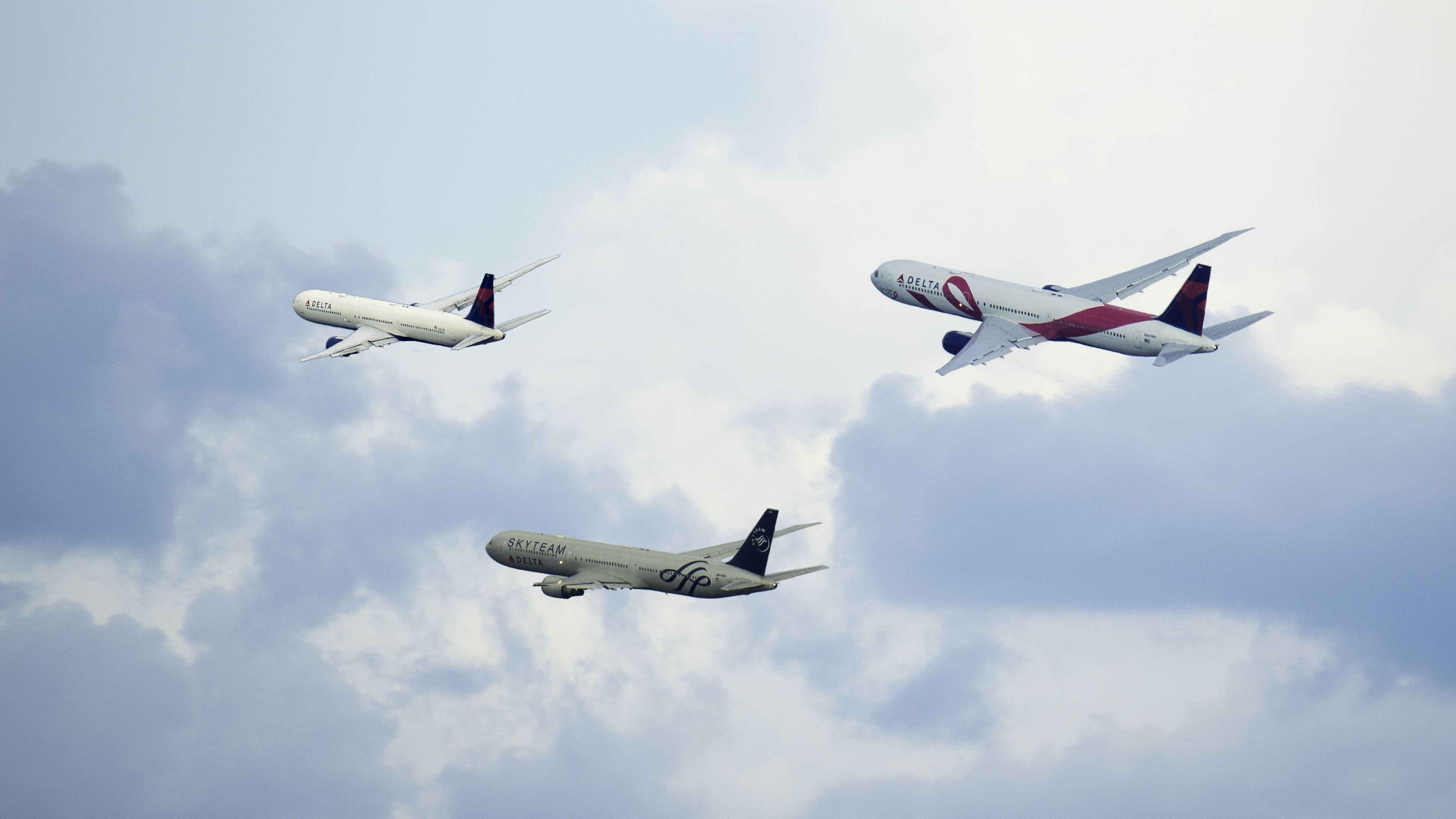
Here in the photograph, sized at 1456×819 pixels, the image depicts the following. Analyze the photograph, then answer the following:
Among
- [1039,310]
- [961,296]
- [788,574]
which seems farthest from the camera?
[961,296]

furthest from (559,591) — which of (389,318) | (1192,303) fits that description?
(1192,303)

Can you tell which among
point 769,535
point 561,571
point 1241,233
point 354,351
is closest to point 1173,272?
point 1241,233

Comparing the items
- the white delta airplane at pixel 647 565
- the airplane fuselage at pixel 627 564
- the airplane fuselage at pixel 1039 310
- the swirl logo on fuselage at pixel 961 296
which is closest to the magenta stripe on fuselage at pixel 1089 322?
the airplane fuselage at pixel 1039 310

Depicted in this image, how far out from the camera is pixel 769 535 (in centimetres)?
11644

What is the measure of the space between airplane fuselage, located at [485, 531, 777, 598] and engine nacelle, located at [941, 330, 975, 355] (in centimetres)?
3228

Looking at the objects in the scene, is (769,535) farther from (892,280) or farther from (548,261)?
(548,261)

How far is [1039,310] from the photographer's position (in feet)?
456

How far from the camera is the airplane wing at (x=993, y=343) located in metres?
135

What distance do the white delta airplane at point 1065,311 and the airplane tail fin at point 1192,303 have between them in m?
0.06

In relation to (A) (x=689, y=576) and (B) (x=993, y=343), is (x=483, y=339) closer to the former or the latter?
(A) (x=689, y=576)

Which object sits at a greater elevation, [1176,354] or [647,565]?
[1176,354]

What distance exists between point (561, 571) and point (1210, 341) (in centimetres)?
5545

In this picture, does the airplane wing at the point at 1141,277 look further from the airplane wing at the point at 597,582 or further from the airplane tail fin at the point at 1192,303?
the airplane wing at the point at 597,582

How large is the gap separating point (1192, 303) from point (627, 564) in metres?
50.7
